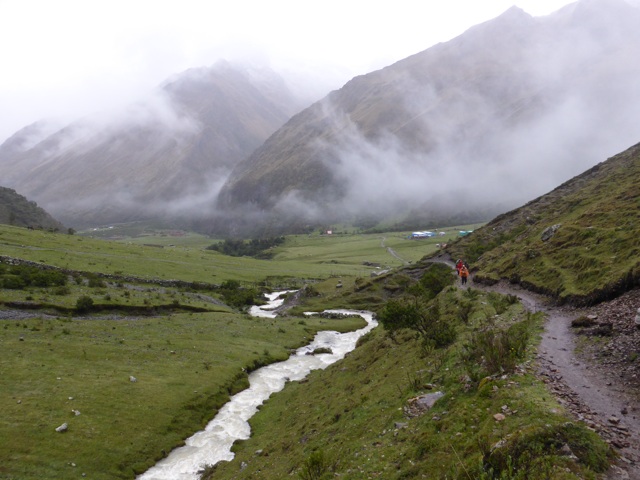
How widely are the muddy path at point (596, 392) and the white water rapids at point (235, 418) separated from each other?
26.9m

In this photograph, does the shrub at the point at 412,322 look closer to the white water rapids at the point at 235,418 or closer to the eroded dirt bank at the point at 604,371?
the eroded dirt bank at the point at 604,371

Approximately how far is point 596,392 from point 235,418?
3480 centimetres

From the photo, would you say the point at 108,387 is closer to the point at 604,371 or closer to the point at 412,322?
the point at 412,322

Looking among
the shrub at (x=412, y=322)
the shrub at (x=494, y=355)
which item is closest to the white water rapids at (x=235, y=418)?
the shrub at (x=412, y=322)

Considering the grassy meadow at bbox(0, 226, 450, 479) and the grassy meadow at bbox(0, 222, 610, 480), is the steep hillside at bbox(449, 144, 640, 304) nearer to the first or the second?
the grassy meadow at bbox(0, 222, 610, 480)

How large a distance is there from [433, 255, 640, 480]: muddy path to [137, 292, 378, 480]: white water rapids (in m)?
26.9

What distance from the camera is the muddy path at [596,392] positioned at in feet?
43.1

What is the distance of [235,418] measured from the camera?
42.1m

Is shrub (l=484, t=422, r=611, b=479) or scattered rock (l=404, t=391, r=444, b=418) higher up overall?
shrub (l=484, t=422, r=611, b=479)

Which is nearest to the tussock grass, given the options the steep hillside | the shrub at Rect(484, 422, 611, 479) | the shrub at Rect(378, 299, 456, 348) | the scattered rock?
the shrub at Rect(378, 299, 456, 348)

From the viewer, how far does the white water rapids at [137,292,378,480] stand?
32.6 metres

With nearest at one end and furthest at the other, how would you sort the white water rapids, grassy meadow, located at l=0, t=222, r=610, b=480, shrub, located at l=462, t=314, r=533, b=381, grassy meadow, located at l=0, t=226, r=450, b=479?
grassy meadow, located at l=0, t=222, r=610, b=480 → shrub, located at l=462, t=314, r=533, b=381 → grassy meadow, located at l=0, t=226, r=450, b=479 → the white water rapids

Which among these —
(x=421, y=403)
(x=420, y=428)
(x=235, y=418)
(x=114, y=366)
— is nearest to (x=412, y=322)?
(x=421, y=403)

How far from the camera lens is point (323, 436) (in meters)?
26.1
